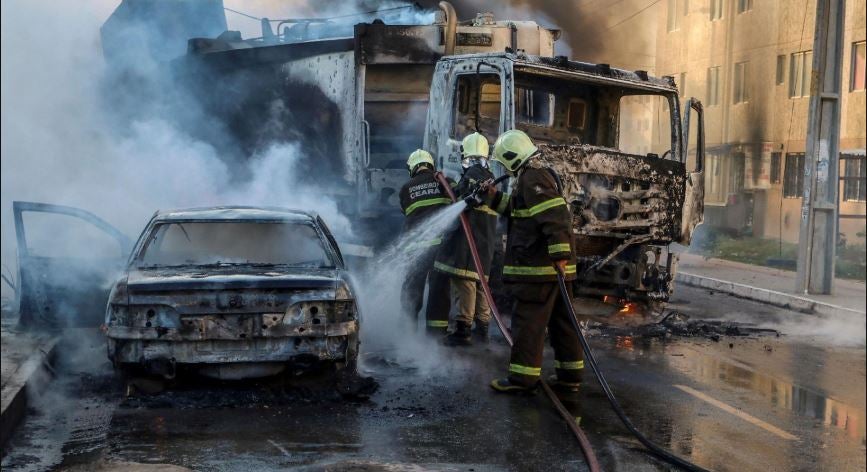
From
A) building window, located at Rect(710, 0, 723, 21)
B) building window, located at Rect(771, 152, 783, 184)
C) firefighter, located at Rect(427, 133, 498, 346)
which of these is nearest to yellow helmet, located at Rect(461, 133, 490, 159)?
firefighter, located at Rect(427, 133, 498, 346)

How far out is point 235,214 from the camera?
7715 mm

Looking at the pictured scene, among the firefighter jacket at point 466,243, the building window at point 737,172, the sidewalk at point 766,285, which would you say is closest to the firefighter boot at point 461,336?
the firefighter jacket at point 466,243

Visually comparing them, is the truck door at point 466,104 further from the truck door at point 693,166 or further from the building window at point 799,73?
the building window at point 799,73

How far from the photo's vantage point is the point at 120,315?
6.45 meters

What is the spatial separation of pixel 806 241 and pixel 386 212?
6.22 meters

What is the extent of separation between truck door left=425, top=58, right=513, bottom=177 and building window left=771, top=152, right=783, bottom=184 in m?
15.9

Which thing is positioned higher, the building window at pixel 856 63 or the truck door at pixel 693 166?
the building window at pixel 856 63

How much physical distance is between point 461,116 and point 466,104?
13 centimetres

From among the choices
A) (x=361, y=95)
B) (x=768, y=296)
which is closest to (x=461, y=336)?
(x=361, y=95)

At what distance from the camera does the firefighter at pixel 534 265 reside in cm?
704

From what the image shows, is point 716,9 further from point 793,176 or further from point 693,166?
point 693,166

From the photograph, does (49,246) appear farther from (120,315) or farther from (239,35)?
(239,35)

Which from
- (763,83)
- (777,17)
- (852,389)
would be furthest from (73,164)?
(763,83)

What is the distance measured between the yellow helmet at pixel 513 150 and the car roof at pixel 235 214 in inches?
62.3
